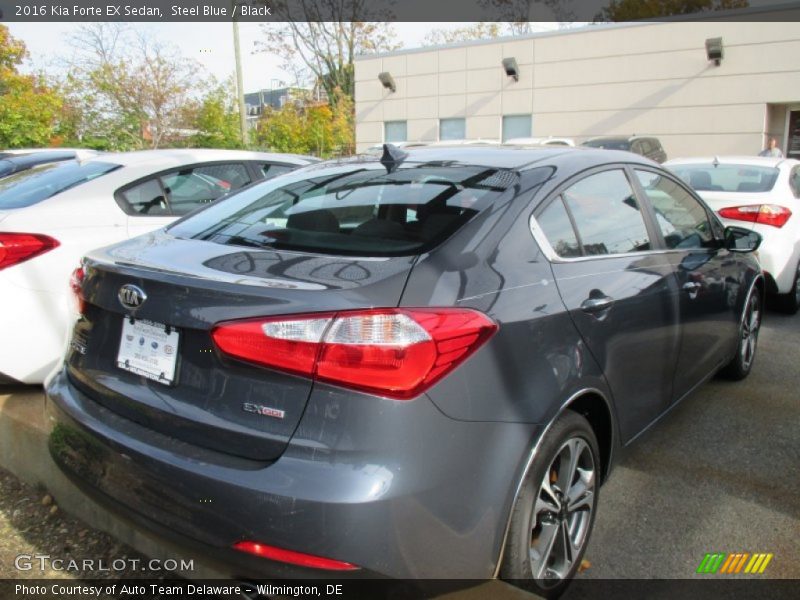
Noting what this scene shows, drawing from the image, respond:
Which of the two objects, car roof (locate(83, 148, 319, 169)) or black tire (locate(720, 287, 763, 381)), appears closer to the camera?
black tire (locate(720, 287, 763, 381))

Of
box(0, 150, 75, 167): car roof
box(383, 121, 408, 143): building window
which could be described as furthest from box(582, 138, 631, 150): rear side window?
A: box(0, 150, 75, 167): car roof

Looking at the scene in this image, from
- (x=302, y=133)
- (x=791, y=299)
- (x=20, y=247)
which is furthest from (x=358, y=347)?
(x=302, y=133)

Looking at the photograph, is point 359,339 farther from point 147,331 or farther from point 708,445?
point 708,445

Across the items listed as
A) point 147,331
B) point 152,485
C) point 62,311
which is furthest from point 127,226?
point 152,485

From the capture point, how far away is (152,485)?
6.53 ft

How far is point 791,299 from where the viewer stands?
638 centimetres

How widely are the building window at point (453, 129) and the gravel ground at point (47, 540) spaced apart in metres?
23.1

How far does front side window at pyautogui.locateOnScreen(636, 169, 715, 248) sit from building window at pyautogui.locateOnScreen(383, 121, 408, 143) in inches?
906

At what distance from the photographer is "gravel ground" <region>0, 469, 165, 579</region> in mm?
2631

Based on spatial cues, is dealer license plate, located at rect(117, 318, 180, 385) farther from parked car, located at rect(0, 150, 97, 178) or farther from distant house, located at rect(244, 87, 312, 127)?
distant house, located at rect(244, 87, 312, 127)

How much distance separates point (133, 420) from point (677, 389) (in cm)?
251

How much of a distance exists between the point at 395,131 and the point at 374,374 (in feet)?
84.5

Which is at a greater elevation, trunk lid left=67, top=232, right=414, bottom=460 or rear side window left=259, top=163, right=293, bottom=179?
rear side window left=259, top=163, right=293, bottom=179

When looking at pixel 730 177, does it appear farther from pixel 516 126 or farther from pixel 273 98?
pixel 273 98
